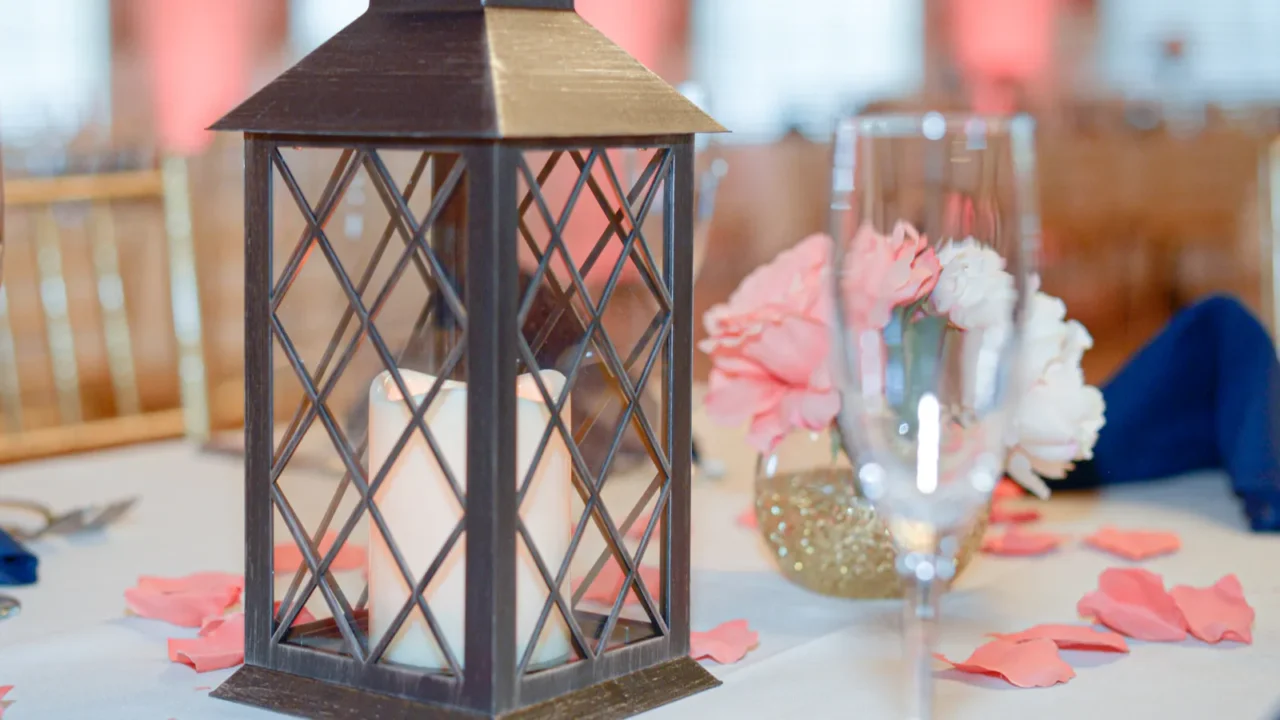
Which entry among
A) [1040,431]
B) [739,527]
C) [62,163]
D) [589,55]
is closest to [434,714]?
[589,55]

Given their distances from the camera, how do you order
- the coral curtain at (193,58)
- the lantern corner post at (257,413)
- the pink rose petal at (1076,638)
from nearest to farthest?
the lantern corner post at (257,413) < the pink rose petal at (1076,638) < the coral curtain at (193,58)

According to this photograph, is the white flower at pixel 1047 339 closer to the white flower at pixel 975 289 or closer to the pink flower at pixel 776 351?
the pink flower at pixel 776 351

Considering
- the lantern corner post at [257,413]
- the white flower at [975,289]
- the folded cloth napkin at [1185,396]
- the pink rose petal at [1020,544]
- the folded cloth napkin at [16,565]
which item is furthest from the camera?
the folded cloth napkin at [1185,396]

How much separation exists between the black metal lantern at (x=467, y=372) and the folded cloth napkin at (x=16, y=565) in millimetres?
299

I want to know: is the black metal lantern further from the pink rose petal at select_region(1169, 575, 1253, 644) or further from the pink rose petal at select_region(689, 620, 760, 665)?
the pink rose petal at select_region(1169, 575, 1253, 644)

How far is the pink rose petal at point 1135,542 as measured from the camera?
37.7 inches

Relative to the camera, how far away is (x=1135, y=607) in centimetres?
78

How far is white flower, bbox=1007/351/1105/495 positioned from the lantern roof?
0.27 metres

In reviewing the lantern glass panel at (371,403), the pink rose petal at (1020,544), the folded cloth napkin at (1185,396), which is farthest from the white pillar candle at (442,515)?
the folded cloth napkin at (1185,396)

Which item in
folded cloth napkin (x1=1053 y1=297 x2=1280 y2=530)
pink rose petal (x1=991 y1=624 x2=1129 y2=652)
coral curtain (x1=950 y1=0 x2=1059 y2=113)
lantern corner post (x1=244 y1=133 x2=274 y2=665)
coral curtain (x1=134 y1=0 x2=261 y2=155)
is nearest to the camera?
lantern corner post (x1=244 y1=133 x2=274 y2=665)

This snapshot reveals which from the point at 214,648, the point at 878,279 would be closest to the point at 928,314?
the point at 878,279

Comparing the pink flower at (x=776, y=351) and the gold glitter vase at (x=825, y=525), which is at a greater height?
the pink flower at (x=776, y=351)

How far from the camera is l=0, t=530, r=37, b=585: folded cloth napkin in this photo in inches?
33.9

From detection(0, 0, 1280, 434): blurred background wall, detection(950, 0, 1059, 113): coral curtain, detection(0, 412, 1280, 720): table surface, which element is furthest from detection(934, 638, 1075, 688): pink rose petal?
detection(950, 0, 1059, 113): coral curtain
